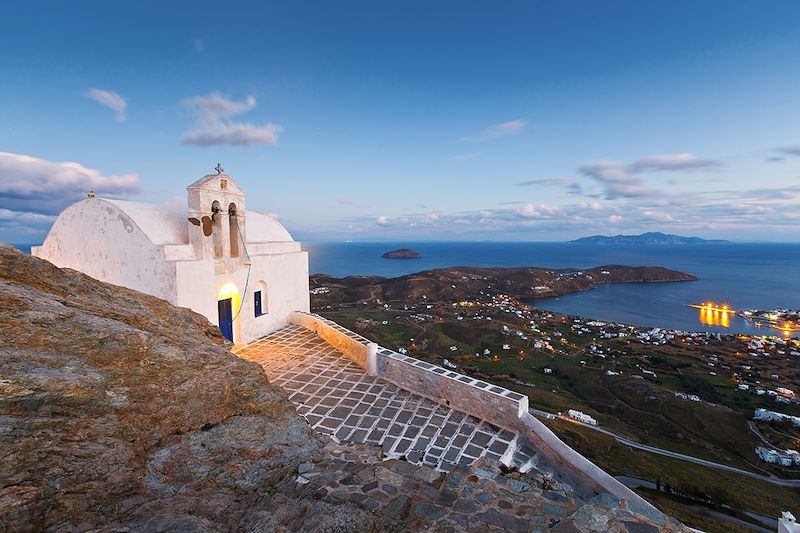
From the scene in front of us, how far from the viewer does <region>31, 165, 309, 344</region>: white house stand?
37.8ft

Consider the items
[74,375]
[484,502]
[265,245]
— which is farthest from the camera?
[265,245]

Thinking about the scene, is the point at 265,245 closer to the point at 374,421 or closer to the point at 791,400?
the point at 374,421

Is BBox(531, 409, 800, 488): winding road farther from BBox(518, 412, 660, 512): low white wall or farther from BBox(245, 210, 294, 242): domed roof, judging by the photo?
BBox(245, 210, 294, 242): domed roof

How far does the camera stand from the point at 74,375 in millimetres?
3598

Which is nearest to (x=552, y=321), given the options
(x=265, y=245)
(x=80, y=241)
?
(x=265, y=245)

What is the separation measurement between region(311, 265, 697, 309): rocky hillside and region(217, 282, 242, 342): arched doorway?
60.2m

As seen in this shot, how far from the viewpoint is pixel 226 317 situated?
13.5 metres

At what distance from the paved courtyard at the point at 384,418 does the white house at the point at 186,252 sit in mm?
2632

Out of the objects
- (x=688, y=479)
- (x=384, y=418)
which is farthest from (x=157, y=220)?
(x=688, y=479)

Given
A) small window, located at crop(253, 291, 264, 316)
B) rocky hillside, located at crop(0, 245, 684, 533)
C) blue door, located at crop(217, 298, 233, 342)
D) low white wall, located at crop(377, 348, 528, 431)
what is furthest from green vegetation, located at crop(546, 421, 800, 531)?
rocky hillside, located at crop(0, 245, 684, 533)

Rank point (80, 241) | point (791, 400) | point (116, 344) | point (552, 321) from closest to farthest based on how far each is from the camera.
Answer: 1. point (116, 344)
2. point (80, 241)
3. point (791, 400)
4. point (552, 321)

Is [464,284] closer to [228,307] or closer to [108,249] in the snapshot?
[228,307]

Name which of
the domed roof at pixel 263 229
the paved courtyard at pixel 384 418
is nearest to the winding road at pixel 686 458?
the paved courtyard at pixel 384 418

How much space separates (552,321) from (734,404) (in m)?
32.8
